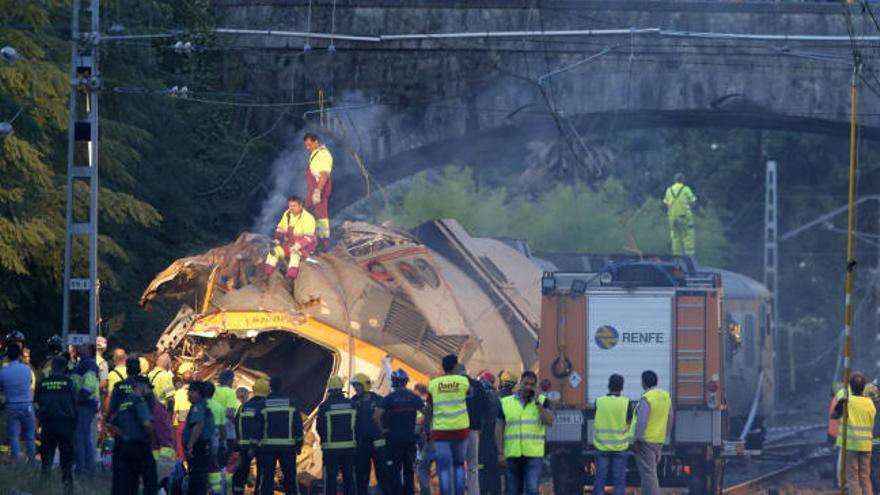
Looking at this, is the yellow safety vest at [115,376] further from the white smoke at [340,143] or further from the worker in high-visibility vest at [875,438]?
the white smoke at [340,143]

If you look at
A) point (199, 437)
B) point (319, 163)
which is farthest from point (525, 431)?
point (319, 163)

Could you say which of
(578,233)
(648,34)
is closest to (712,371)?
(648,34)

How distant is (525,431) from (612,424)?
1.38m

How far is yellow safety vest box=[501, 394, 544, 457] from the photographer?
1916 centimetres

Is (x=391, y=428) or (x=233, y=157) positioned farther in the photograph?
(x=233, y=157)

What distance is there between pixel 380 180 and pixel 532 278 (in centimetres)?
816

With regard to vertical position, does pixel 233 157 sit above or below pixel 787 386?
above

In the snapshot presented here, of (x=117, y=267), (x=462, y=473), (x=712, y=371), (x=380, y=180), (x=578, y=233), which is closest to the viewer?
(x=462, y=473)

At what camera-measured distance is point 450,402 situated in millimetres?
19594

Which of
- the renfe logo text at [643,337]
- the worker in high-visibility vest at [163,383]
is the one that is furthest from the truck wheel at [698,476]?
the worker in high-visibility vest at [163,383]

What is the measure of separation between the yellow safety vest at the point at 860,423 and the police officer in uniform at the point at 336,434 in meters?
5.93

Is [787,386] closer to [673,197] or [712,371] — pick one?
[673,197]

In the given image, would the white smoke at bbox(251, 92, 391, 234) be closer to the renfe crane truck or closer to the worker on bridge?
the worker on bridge

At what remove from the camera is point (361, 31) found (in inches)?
1359
